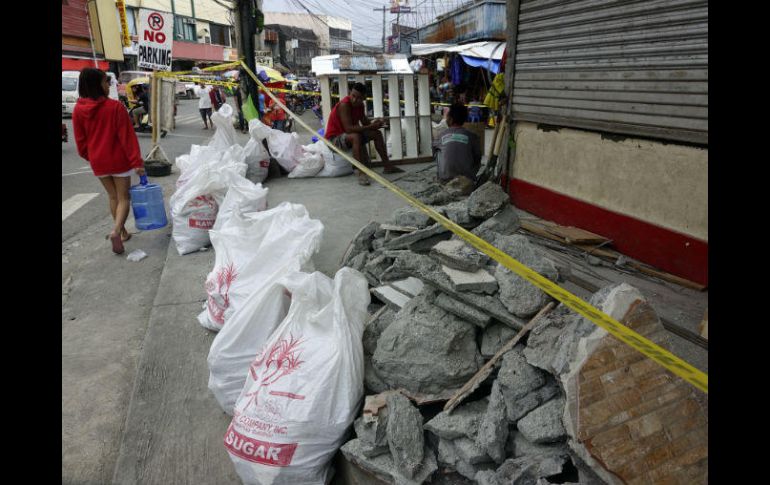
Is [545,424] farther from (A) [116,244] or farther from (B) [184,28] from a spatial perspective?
(B) [184,28]

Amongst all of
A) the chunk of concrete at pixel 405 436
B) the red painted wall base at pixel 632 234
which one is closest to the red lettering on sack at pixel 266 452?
the chunk of concrete at pixel 405 436

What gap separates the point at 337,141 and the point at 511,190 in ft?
9.85

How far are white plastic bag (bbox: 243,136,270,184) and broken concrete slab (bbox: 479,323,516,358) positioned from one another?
16.8 ft

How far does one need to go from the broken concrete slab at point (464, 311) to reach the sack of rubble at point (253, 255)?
0.92 m

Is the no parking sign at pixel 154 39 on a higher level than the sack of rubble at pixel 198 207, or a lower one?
higher

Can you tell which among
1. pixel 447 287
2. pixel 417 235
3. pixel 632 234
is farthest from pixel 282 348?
pixel 632 234

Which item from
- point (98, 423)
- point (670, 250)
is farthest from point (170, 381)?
point (670, 250)

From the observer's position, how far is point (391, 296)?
8.78ft

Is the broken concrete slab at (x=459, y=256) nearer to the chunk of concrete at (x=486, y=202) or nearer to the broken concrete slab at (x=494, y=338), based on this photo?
the broken concrete slab at (x=494, y=338)

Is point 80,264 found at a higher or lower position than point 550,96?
lower

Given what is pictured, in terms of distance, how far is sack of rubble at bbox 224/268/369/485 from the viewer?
6.00 feet

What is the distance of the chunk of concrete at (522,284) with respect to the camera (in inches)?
81.3
